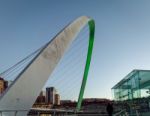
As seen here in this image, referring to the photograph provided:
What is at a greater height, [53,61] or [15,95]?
[53,61]

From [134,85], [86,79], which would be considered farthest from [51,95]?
[134,85]

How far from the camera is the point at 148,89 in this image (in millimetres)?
24734

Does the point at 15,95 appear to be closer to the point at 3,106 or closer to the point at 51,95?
the point at 3,106

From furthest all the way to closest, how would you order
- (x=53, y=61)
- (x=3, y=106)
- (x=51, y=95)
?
1. (x=51, y=95)
2. (x=53, y=61)
3. (x=3, y=106)

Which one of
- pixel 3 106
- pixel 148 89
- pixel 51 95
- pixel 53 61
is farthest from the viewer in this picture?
pixel 51 95

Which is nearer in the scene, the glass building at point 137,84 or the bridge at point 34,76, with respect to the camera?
the bridge at point 34,76

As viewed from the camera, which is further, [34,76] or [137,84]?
[137,84]

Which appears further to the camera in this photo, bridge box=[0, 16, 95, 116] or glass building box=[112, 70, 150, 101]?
glass building box=[112, 70, 150, 101]

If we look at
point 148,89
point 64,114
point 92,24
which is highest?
point 92,24

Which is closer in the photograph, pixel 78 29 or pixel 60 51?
pixel 60 51

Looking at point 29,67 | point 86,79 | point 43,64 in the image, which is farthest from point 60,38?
point 86,79

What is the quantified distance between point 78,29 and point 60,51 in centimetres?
358

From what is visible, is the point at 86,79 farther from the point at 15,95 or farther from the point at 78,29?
the point at 15,95

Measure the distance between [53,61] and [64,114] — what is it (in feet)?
16.5
